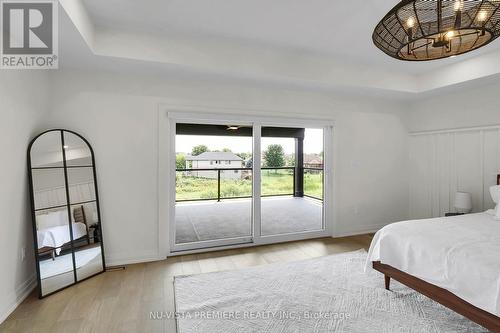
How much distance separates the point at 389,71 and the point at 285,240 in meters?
2.98

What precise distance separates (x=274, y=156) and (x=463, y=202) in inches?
109

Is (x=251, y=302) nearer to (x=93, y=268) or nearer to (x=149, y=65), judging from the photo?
(x=93, y=268)

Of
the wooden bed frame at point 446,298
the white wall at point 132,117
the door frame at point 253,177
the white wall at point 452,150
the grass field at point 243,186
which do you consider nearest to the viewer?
the wooden bed frame at point 446,298

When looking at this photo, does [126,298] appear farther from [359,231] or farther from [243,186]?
[359,231]

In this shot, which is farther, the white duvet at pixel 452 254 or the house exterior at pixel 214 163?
the house exterior at pixel 214 163

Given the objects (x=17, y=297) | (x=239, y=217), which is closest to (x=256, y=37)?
(x=239, y=217)

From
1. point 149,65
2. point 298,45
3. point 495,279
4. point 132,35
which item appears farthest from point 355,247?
point 132,35

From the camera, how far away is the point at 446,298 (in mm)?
1921

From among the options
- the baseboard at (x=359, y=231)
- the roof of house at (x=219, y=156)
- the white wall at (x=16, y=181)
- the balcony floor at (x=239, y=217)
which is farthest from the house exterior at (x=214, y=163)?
the baseboard at (x=359, y=231)

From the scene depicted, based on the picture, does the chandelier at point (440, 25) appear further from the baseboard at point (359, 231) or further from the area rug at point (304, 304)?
the baseboard at point (359, 231)

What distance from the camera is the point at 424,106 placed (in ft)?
14.3

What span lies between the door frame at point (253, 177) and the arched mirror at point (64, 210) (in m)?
0.75

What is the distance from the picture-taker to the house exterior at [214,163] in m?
3.76

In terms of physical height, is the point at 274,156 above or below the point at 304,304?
above
